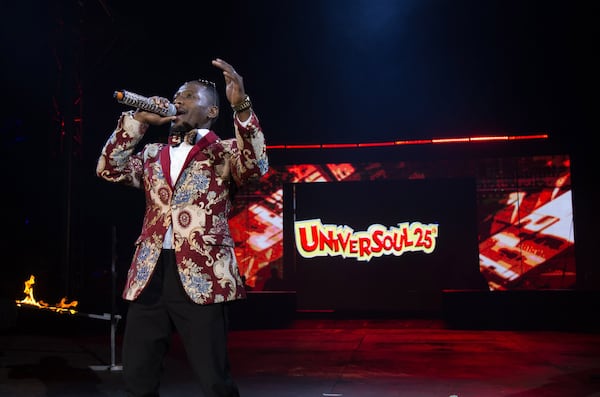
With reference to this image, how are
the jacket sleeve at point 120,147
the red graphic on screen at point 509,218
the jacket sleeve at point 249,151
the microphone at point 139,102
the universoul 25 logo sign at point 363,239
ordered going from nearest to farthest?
the microphone at point 139,102
the jacket sleeve at point 249,151
the jacket sleeve at point 120,147
the universoul 25 logo sign at point 363,239
the red graphic on screen at point 509,218

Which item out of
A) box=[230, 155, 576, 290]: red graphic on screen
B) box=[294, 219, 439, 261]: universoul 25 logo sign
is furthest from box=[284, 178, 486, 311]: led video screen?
box=[230, 155, 576, 290]: red graphic on screen

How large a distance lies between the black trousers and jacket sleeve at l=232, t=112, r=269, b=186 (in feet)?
1.39

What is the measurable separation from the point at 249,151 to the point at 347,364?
4.32 meters

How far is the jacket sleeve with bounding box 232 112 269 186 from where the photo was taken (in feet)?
7.30

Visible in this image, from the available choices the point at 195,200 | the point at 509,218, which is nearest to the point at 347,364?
the point at 195,200

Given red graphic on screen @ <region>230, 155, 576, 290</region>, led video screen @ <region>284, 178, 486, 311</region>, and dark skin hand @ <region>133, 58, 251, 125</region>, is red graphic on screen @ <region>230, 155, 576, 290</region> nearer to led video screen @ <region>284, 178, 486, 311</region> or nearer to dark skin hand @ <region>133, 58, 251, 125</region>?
led video screen @ <region>284, 178, 486, 311</region>

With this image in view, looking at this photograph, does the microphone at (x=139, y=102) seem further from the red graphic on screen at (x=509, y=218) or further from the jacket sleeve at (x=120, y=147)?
the red graphic on screen at (x=509, y=218)

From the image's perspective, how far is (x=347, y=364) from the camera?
6.10m

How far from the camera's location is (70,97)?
9.92 metres

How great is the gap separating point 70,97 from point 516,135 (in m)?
10.0

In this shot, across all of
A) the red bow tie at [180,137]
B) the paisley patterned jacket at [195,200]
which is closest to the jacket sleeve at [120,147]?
the paisley patterned jacket at [195,200]

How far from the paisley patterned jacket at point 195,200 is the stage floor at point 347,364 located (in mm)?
2577

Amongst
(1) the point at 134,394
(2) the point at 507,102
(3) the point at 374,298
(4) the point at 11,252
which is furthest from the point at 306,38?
(1) the point at 134,394

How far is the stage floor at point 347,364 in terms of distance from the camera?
4758 mm
